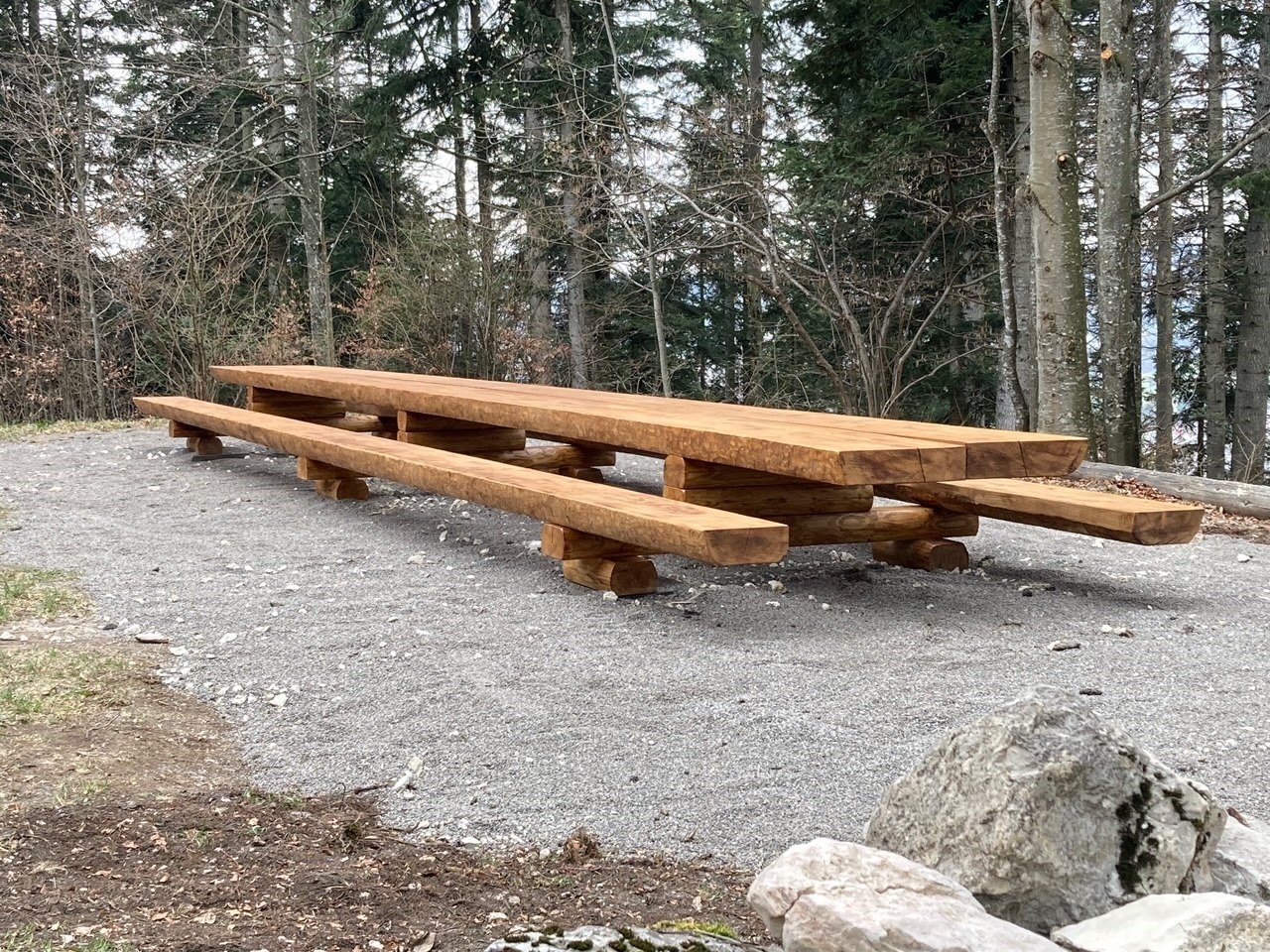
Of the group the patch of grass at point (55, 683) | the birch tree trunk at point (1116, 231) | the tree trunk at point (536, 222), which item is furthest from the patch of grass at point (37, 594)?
the tree trunk at point (536, 222)

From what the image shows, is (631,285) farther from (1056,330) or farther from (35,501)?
(35,501)

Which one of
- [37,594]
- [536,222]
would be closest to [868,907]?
[37,594]

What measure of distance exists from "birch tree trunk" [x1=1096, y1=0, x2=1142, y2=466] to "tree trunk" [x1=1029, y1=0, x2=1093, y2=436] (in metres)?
0.42

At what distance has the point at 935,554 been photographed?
482 centimetres

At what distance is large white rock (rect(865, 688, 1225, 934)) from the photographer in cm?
190

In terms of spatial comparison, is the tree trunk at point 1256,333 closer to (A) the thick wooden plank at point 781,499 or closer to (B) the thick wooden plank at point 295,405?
(B) the thick wooden plank at point 295,405

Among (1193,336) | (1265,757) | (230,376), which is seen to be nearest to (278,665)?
(1265,757)

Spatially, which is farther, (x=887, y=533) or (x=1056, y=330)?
(x=1056, y=330)

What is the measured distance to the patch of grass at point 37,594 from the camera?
4.13 meters

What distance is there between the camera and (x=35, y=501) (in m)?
6.64

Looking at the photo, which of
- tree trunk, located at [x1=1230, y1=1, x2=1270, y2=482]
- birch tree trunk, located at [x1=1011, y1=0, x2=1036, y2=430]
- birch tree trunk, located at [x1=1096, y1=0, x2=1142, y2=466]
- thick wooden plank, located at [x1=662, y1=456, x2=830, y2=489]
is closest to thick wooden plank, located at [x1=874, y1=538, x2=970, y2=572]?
thick wooden plank, located at [x1=662, y1=456, x2=830, y2=489]

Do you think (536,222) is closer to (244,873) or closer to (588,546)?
(588,546)

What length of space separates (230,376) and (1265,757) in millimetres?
7767

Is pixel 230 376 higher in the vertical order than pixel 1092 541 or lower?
higher
